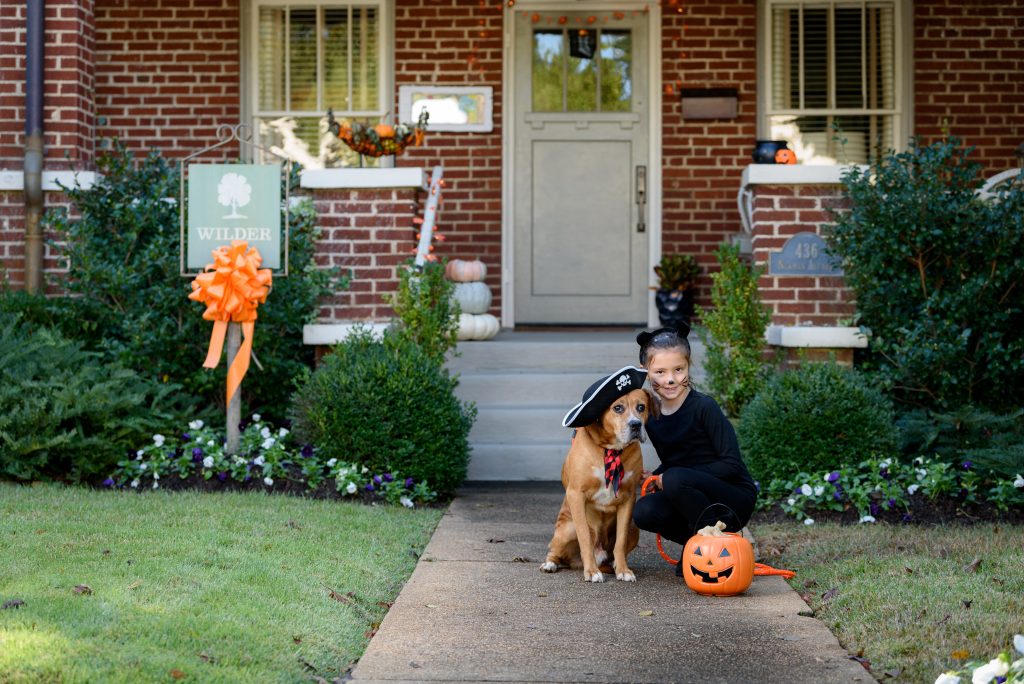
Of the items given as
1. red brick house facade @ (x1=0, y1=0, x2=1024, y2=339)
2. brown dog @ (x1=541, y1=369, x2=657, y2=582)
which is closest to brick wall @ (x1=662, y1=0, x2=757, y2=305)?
red brick house facade @ (x1=0, y1=0, x2=1024, y2=339)

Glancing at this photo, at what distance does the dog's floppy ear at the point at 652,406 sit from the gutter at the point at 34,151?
15.5ft

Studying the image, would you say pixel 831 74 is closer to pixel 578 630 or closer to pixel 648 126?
pixel 648 126

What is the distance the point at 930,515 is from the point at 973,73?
5.13 metres

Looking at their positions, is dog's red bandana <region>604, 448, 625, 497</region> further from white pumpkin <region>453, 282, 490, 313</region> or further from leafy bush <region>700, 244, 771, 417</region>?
white pumpkin <region>453, 282, 490, 313</region>

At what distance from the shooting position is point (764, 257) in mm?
8039

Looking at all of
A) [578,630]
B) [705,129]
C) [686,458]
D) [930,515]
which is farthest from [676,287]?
[578,630]

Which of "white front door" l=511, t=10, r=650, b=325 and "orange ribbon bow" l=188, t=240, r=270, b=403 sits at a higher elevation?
"white front door" l=511, t=10, r=650, b=325

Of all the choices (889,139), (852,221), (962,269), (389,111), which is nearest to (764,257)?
(852,221)

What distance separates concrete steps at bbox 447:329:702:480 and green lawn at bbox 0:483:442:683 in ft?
3.92

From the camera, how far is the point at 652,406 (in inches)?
209

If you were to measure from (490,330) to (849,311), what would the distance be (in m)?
2.53

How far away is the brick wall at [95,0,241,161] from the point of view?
10.4 meters

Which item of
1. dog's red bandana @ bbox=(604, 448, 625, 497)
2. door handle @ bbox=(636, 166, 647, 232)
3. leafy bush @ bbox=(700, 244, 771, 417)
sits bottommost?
dog's red bandana @ bbox=(604, 448, 625, 497)

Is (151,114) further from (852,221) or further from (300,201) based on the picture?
(852,221)
